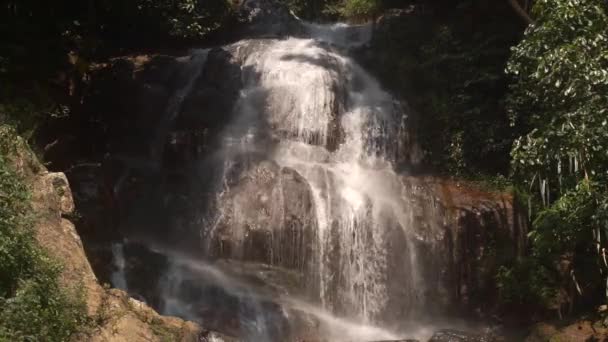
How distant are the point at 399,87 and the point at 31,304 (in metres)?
12.1

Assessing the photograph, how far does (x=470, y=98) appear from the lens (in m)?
14.7

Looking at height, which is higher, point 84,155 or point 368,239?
point 84,155

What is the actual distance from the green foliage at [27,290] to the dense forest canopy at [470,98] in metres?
0.02

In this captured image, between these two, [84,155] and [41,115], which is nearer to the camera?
[41,115]

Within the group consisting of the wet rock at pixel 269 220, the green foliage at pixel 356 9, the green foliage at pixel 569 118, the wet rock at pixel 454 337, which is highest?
the green foliage at pixel 356 9

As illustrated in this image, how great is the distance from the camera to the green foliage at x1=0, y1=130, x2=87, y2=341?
5.70 metres

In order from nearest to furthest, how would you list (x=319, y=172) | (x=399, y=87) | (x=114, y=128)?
(x=319, y=172) < (x=114, y=128) < (x=399, y=87)

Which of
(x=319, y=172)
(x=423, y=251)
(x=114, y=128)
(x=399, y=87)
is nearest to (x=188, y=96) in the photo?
(x=114, y=128)

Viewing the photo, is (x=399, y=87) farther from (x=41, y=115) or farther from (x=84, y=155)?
(x=41, y=115)

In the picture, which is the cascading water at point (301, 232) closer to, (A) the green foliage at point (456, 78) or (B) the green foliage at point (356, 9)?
(A) the green foliage at point (456, 78)

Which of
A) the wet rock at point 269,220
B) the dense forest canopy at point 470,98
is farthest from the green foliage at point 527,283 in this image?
the wet rock at point 269,220

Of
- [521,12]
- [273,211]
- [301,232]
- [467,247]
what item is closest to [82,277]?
[273,211]

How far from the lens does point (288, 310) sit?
11.3m

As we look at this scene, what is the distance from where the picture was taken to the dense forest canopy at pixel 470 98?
26.3 feet
